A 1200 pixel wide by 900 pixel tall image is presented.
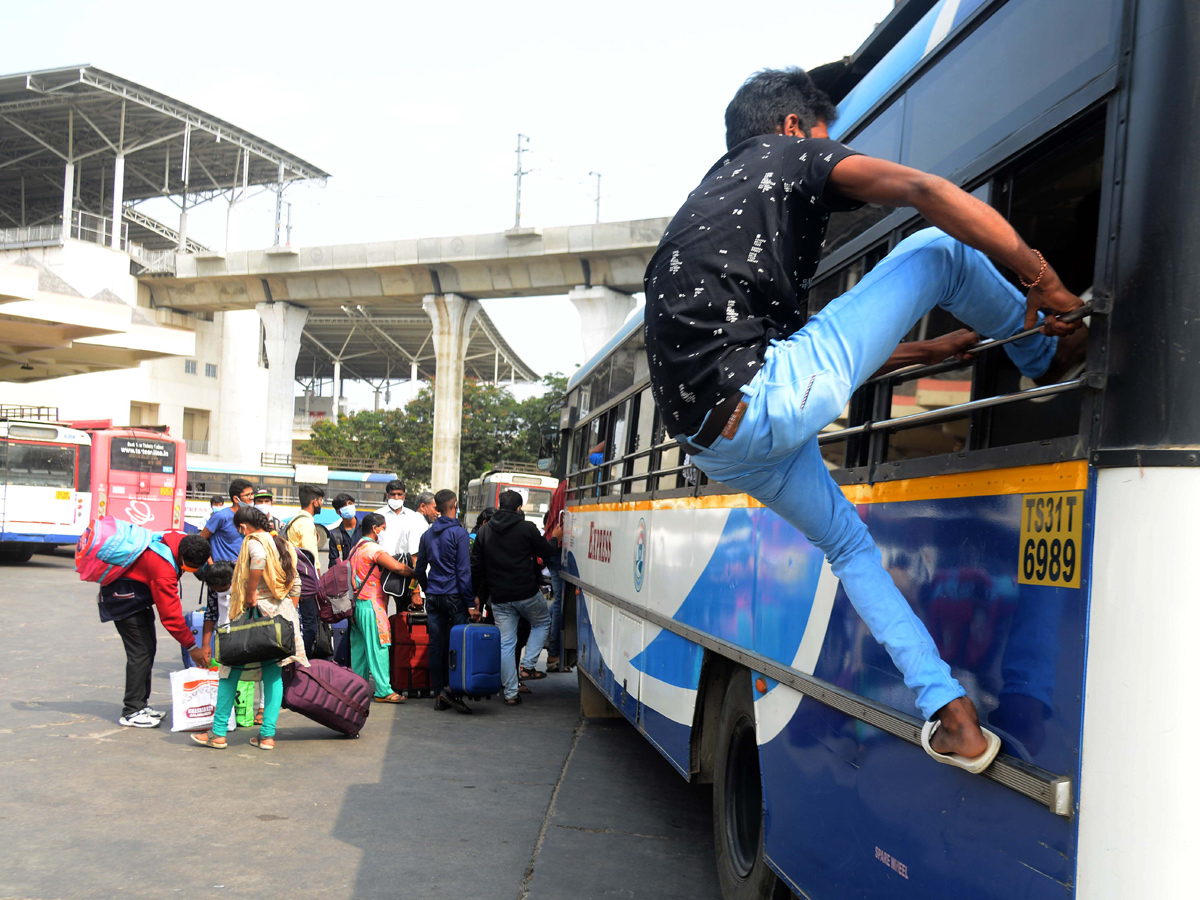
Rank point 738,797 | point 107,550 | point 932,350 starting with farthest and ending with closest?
point 107,550, point 738,797, point 932,350

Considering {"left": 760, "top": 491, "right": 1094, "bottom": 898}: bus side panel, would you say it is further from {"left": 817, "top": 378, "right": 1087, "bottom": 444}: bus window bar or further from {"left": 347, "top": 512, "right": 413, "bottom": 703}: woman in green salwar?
{"left": 347, "top": 512, "right": 413, "bottom": 703}: woman in green salwar

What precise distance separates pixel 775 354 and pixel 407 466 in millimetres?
59411

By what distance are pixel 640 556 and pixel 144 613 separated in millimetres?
3789

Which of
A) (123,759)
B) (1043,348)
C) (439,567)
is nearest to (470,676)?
(439,567)

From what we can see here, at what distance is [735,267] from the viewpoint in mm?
2617

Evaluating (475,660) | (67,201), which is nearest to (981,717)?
(475,660)

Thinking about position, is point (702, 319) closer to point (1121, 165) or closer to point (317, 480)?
point (1121, 165)

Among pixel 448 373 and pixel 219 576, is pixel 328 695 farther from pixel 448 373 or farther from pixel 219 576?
pixel 448 373

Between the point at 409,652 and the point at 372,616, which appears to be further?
the point at 409,652

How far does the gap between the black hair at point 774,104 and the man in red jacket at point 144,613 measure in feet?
19.6

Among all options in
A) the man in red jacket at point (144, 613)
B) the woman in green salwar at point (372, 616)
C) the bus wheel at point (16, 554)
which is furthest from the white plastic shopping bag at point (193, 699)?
the bus wheel at point (16, 554)

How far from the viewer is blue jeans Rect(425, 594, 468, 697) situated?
9273 mm

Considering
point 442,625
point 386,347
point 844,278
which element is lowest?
point 442,625

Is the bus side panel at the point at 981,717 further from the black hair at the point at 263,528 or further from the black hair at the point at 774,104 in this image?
the black hair at the point at 263,528
